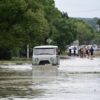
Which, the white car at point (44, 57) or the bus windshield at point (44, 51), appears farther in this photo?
the bus windshield at point (44, 51)

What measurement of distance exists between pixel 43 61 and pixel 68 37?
171 ft

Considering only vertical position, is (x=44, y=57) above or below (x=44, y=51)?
below

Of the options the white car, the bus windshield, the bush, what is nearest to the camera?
the white car

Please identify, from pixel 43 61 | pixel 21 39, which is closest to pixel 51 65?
pixel 43 61

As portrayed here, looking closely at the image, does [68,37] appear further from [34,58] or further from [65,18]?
[34,58]

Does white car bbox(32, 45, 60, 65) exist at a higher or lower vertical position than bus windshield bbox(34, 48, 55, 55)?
lower

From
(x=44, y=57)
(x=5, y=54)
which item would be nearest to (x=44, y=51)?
(x=44, y=57)

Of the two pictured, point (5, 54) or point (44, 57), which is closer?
point (44, 57)

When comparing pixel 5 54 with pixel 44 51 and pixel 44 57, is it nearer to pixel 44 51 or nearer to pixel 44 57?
pixel 44 51

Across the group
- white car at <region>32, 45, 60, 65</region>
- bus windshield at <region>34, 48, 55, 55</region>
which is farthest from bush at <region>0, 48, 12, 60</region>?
white car at <region>32, 45, 60, 65</region>

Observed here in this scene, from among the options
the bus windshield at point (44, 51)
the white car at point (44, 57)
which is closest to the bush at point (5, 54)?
the bus windshield at point (44, 51)

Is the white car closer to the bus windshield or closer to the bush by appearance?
the bus windshield


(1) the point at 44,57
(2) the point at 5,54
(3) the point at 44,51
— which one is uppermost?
(3) the point at 44,51

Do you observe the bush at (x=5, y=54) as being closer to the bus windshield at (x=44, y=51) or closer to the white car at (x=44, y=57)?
the bus windshield at (x=44, y=51)
